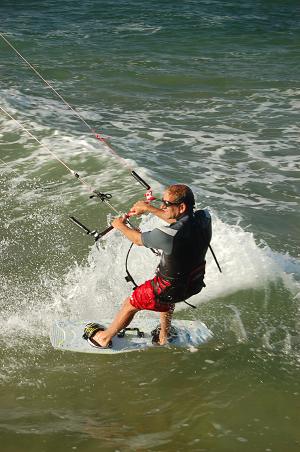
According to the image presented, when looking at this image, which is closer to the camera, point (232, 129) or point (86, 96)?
point (232, 129)

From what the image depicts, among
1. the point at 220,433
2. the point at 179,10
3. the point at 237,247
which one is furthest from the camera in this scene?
the point at 179,10

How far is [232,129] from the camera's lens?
51.2 ft

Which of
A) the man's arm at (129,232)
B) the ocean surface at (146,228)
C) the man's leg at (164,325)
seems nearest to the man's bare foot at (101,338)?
the ocean surface at (146,228)

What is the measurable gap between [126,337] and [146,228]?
8.16 ft

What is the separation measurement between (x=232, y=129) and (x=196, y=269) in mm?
9130

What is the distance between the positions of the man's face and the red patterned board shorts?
0.70 meters

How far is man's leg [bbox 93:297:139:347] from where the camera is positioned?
7.28 m

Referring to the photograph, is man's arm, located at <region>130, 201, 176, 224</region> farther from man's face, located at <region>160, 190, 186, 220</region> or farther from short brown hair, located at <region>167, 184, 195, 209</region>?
short brown hair, located at <region>167, 184, 195, 209</region>

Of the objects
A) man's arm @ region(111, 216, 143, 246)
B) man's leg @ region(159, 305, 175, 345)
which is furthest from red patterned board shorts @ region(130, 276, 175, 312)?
man's arm @ region(111, 216, 143, 246)

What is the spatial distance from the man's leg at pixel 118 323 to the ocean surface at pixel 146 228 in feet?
0.80

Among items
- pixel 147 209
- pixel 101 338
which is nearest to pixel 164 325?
pixel 101 338

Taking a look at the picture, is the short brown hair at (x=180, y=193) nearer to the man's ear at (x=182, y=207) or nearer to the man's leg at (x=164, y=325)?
the man's ear at (x=182, y=207)

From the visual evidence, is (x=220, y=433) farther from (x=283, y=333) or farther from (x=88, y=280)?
(x=88, y=280)

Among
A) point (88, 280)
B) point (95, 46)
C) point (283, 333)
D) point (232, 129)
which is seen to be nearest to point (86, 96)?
point (232, 129)
